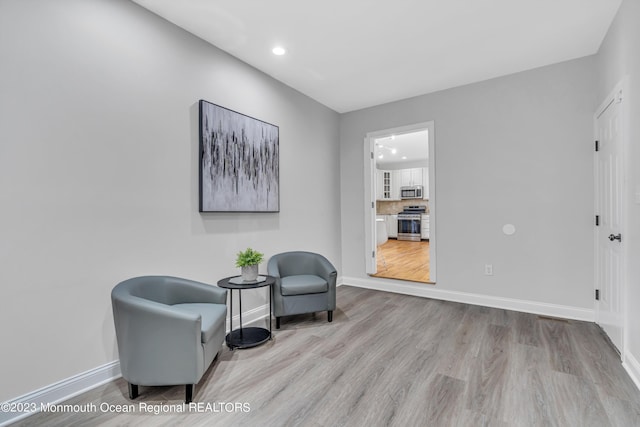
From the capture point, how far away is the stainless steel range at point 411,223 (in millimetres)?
9422

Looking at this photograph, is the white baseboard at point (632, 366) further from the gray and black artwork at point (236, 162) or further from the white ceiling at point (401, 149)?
the white ceiling at point (401, 149)

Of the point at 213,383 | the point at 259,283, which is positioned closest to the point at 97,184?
the point at 259,283

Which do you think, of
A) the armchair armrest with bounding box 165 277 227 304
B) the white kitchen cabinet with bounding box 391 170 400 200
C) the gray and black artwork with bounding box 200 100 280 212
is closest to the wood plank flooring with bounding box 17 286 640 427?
the armchair armrest with bounding box 165 277 227 304

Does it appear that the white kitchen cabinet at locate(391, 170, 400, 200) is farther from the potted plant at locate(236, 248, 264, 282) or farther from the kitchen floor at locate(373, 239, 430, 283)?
the potted plant at locate(236, 248, 264, 282)

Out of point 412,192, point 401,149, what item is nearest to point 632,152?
point 401,149

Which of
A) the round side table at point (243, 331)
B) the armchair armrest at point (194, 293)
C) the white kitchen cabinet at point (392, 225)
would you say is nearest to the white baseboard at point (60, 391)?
the armchair armrest at point (194, 293)

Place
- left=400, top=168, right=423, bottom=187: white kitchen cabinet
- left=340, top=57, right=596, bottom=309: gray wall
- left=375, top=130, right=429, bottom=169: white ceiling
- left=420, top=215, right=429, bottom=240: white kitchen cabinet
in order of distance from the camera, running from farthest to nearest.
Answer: left=400, top=168, right=423, bottom=187: white kitchen cabinet < left=420, top=215, right=429, bottom=240: white kitchen cabinet < left=375, top=130, right=429, bottom=169: white ceiling < left=340, top=57, right=596, bottom=309: gray wall

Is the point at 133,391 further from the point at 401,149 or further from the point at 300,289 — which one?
the point at 401,149

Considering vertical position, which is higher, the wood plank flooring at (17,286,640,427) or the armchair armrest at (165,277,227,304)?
the armchair armrest at (165,277,227,304)

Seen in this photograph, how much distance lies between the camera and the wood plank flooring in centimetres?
170

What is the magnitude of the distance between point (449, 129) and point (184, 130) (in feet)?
10.3

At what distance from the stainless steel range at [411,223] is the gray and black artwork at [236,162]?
688 cm

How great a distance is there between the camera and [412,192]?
9656mm

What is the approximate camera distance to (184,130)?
8.48ft
